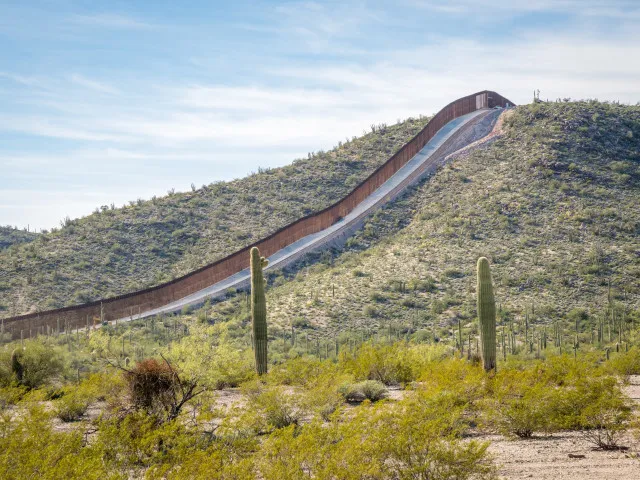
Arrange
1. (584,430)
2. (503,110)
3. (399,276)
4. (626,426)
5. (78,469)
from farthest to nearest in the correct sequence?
(503,110) → (399,276) → (584,430) → (626,426) → (78,469)

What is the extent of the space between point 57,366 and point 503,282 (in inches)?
798

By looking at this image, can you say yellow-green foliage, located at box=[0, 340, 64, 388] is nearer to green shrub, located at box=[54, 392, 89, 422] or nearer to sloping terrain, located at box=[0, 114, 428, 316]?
green shrub, located at box=[54, 392, 89, 422]

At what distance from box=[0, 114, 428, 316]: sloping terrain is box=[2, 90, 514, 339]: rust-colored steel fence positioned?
4491 mm

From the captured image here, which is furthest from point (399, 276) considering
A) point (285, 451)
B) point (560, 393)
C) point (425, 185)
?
point (285, 451)

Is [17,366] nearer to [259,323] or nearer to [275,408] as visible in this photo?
[259,323]

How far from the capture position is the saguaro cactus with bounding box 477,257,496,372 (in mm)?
19344

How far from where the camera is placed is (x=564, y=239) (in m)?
40.0

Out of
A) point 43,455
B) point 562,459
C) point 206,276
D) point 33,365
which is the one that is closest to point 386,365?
point 33,365

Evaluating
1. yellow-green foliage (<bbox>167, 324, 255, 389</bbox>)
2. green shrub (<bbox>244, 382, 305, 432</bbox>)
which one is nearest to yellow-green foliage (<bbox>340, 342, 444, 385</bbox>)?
A: yellow-green foliage (<bbox>167, 324, 255, 389</bbox>)

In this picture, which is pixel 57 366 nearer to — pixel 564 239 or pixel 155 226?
pixel 564 239

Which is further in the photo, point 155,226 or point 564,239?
point 155,226

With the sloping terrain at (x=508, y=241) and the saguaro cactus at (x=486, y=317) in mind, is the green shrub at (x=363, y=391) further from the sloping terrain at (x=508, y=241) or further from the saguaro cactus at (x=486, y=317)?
the sloping terrain at (x=508, y=241)

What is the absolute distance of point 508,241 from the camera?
4081cm

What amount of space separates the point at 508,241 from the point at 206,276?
15229 millimetres
